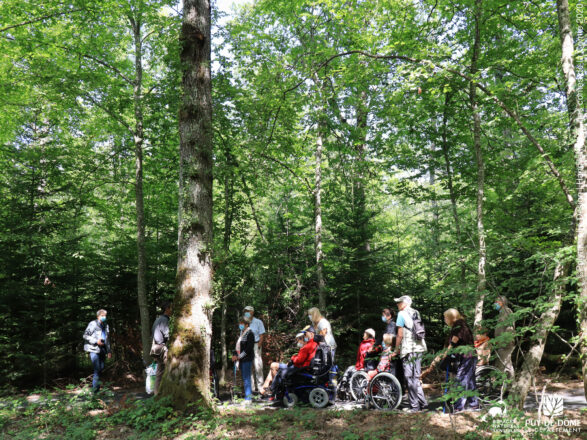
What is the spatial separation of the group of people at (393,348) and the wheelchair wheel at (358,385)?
0.26 m

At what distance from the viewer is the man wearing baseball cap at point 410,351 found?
5734 millimetres

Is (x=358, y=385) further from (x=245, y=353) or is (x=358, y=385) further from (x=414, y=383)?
(x=245, y=353)

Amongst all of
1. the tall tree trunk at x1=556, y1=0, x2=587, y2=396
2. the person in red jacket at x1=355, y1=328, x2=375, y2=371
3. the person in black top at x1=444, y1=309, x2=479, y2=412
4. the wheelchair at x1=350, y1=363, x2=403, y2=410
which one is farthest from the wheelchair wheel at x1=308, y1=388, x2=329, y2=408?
the tall tree trunk at x1=556, y1=0, x2=587, y2=396

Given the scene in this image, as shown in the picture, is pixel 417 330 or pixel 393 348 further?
pixel 393 348

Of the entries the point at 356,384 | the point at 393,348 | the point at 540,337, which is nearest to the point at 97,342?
the point at 356,384

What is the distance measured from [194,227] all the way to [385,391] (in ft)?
→ 13.9

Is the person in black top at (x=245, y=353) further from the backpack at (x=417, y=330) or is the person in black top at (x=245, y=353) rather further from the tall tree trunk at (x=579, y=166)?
the tall tree trunk at (x=579, y=166)

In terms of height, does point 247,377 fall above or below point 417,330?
below

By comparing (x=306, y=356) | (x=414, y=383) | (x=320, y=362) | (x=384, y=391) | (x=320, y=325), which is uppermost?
(x=320, y=325)

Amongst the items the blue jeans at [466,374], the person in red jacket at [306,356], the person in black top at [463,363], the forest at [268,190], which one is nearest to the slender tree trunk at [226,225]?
the forest at [268,190]

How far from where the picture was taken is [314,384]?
6309 mm

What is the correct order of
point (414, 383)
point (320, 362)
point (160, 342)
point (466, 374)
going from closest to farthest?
1. point (466, 374)
2. point (414, 383)
3. point (320, 362)
4. point (160, 342)

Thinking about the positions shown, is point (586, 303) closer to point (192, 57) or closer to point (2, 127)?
point (192, 57)

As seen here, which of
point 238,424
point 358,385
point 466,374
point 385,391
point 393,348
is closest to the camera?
point 238,424
